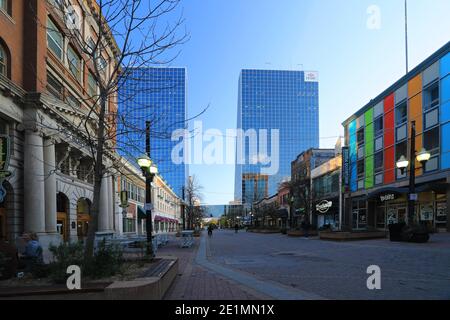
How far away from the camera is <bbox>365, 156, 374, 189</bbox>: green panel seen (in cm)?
4767

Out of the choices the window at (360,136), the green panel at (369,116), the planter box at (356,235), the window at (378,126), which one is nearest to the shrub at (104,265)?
the planter box at (356,235)

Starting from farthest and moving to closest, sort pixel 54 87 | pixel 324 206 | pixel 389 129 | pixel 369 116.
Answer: pixel 324 206 → pixel 369 116 → pixel 389 129 → pixel 54 87

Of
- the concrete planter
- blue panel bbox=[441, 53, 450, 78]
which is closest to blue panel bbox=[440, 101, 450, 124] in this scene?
blue panel bbox=[441, 53, 450, 78]

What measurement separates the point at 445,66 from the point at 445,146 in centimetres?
573

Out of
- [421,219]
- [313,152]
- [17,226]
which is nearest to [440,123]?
[421,219]

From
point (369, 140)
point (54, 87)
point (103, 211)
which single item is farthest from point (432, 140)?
point (54, 87)

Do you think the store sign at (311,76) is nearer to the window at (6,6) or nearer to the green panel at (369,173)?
the green panel at (369,173)

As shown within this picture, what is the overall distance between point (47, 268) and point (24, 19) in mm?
19787

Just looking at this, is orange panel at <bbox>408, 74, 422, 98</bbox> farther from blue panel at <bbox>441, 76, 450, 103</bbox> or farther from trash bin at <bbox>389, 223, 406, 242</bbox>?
trash bin at <bbox>389, 223, 406, 242</bbox>

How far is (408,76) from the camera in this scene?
39156 mm

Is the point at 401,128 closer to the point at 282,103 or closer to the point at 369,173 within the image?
the point at 369,173

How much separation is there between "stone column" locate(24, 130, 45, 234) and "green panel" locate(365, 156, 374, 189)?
112 ft
